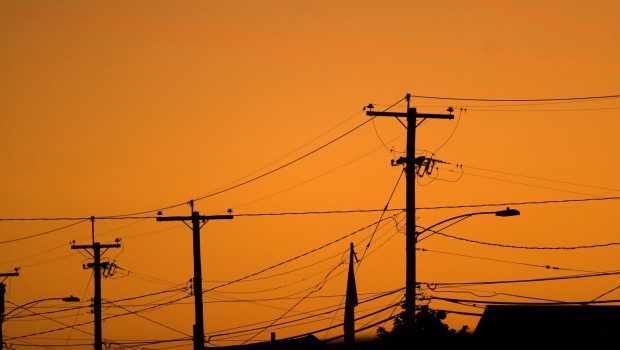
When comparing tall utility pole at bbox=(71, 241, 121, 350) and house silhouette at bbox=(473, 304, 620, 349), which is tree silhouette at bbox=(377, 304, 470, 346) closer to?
house silhouette at bbox=(473, 304, 620, 349)

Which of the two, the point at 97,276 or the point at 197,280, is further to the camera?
the point at 97,276

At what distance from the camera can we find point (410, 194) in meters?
44.0

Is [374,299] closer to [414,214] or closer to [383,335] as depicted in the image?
[414,214]

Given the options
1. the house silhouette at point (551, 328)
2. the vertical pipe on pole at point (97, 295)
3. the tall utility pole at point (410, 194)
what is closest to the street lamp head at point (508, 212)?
the tall utility pole at point (410, 194)

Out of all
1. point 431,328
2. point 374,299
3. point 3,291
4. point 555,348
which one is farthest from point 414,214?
point 3,291

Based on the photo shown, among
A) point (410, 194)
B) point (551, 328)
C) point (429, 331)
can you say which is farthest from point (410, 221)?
point (429, 331)

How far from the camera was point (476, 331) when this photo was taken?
196 ft

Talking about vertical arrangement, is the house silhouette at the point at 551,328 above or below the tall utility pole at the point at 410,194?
below

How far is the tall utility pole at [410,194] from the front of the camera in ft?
141

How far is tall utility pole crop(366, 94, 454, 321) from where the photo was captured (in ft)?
141

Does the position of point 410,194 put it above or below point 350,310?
above

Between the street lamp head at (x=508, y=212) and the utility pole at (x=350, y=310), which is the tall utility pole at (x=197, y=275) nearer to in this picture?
the utility pole at (x=350, y=310)

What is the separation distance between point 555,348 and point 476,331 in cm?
525

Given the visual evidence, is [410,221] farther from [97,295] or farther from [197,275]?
[97,295]
